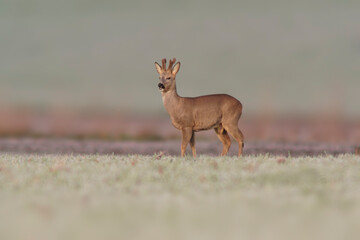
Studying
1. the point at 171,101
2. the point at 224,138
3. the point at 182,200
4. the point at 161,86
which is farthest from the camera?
the point at 224,138

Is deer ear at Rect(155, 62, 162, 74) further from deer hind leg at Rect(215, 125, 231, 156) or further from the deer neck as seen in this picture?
deer hind leg at Rect(215, 125, 231, 156)

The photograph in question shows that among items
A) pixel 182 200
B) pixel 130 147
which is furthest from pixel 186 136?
pixel 130 147

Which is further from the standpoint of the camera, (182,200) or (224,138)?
(224,138)

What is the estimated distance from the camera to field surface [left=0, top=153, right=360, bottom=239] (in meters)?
5.49

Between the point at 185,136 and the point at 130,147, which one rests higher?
the point at 185,136

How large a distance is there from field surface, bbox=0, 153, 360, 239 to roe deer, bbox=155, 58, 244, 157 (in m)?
1.75

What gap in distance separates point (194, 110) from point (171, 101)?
2.07ft

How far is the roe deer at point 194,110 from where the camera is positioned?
41.5ft

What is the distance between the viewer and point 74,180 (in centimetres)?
905

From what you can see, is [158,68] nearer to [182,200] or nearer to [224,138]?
[224,138]

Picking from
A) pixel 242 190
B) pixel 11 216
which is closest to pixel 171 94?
pixel 242 190

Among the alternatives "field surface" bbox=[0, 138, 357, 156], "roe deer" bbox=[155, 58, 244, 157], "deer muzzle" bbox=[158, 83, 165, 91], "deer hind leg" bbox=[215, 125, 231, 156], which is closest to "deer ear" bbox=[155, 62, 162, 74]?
"roe deer" bbox=[155, 58, 244, 157]

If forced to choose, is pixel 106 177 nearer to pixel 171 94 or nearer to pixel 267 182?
pixel 267 182

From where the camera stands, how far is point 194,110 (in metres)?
12.7
